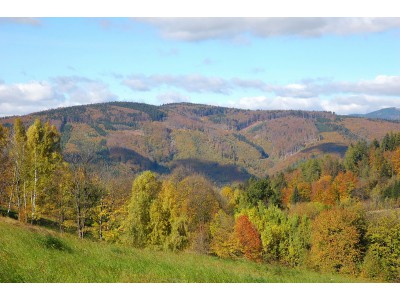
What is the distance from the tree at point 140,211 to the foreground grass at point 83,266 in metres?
29.8

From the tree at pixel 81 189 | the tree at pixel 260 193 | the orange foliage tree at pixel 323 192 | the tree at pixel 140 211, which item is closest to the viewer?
the tree at pixel 81 189

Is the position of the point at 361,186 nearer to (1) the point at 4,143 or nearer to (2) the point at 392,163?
(2) the point at 392,163

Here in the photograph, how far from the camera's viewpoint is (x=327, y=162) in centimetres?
15175

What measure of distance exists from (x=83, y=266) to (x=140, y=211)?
36.5 meters

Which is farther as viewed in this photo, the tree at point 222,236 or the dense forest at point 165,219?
the tree at point 222,236

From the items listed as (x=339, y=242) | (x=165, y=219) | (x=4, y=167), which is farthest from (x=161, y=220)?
(x=339, y=242)

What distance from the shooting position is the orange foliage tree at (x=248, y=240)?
62397 mm

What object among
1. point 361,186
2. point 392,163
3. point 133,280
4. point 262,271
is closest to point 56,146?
point 262,271

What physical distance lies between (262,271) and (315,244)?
41.8 metres

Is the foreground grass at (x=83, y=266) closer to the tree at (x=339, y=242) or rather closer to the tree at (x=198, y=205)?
the tree at (x=339, y=242)

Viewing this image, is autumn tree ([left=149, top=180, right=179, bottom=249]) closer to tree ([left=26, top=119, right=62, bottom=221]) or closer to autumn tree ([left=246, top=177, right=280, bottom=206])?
tree ([left=26, top=119, right=62, bottom=221])

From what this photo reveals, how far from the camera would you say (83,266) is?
14344mm

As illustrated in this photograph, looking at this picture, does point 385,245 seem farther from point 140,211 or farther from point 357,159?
point 357,159

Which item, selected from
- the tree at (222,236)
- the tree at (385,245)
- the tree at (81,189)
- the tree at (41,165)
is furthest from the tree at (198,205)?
the tree at (385,245)
